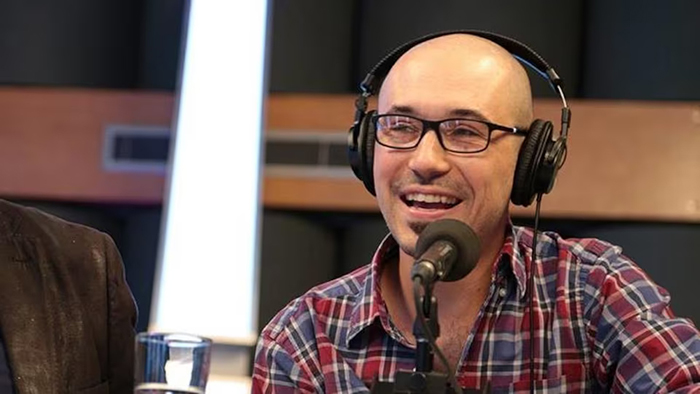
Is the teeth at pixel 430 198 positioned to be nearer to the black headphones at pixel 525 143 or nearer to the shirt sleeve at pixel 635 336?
the black headphones at pixel 525 143

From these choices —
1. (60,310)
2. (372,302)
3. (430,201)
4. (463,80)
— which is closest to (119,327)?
(60,310)

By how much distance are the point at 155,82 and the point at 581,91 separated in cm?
122

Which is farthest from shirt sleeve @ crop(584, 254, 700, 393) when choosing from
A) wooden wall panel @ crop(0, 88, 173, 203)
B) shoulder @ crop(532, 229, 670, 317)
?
wooden wall panel @ crop(0, 88, 173, 203)

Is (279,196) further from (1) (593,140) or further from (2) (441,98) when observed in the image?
(2) (441,98)

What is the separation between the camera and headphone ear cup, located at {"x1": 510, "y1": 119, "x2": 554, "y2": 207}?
142 centimetres

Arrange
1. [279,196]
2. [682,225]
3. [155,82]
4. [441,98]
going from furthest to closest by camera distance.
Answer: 1. [155,82]
2. [279,196]
3. [682,225]
4. [441,98]

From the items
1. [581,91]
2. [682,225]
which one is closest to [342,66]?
[581,91]

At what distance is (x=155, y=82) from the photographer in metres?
3.16

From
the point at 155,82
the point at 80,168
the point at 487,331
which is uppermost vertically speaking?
the point at 155,82

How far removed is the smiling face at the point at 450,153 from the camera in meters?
1.42

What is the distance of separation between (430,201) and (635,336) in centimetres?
32

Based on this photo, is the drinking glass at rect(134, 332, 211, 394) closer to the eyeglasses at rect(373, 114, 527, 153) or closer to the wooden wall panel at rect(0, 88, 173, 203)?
the eyeglasses at rect(373, 114, 527, 153)

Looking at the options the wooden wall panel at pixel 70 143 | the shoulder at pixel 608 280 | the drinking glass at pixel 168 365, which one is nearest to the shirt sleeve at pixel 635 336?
the shoulder at pixel 608 280

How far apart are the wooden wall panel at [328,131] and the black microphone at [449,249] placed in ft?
5.52
